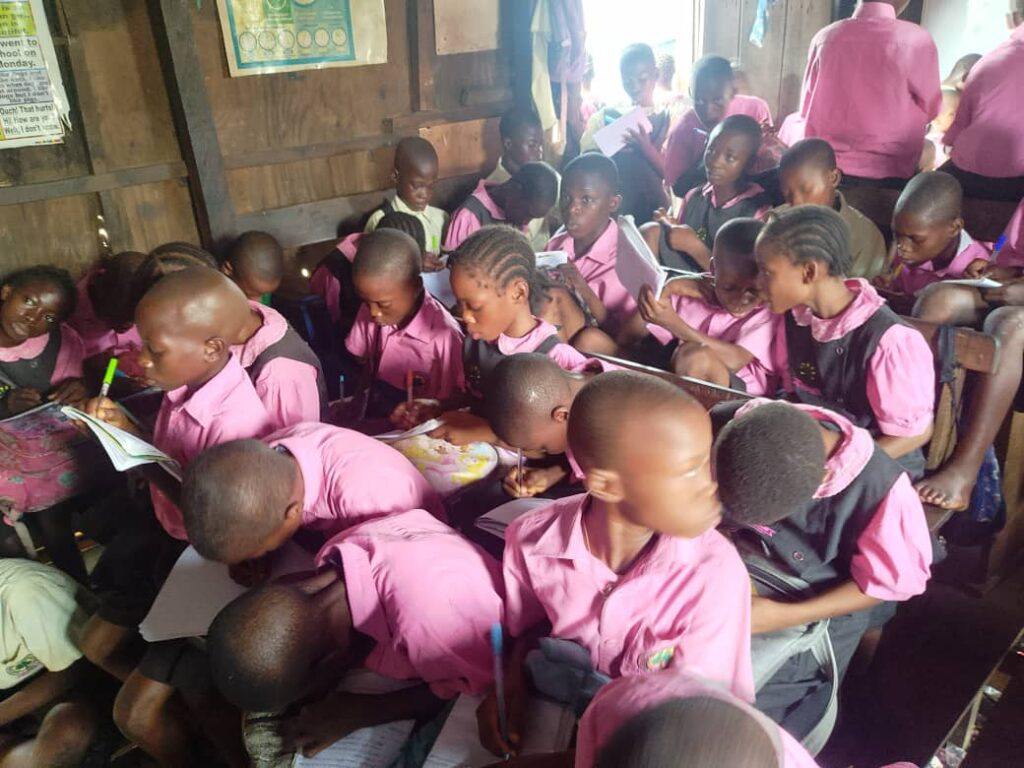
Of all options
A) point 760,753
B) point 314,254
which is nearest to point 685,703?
point 760,753

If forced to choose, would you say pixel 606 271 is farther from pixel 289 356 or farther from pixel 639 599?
pixel 639 599

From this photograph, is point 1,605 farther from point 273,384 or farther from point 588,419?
point 588,419

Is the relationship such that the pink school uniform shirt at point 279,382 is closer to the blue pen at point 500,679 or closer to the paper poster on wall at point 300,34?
the blue pen at point 500,679

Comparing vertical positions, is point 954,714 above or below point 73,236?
below

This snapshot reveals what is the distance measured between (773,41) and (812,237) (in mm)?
4425

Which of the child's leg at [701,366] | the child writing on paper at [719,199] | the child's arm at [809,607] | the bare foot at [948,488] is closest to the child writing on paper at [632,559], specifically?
the child's arm at [809,607]

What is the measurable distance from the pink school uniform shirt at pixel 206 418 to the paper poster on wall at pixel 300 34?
1.91 metres

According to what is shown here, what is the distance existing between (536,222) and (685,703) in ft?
11.5

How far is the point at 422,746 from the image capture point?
1479mm

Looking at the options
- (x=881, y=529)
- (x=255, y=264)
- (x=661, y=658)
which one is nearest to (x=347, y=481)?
(x=661, y=658)

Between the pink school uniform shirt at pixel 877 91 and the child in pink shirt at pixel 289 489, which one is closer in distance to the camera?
the child in pink shirt at pixel 289 489

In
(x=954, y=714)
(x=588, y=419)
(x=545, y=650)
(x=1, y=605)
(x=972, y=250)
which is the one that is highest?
→ (x=588, y=419)

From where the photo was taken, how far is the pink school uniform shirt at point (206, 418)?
203cm

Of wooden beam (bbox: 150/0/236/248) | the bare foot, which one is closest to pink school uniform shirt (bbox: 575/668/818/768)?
the bare foot
